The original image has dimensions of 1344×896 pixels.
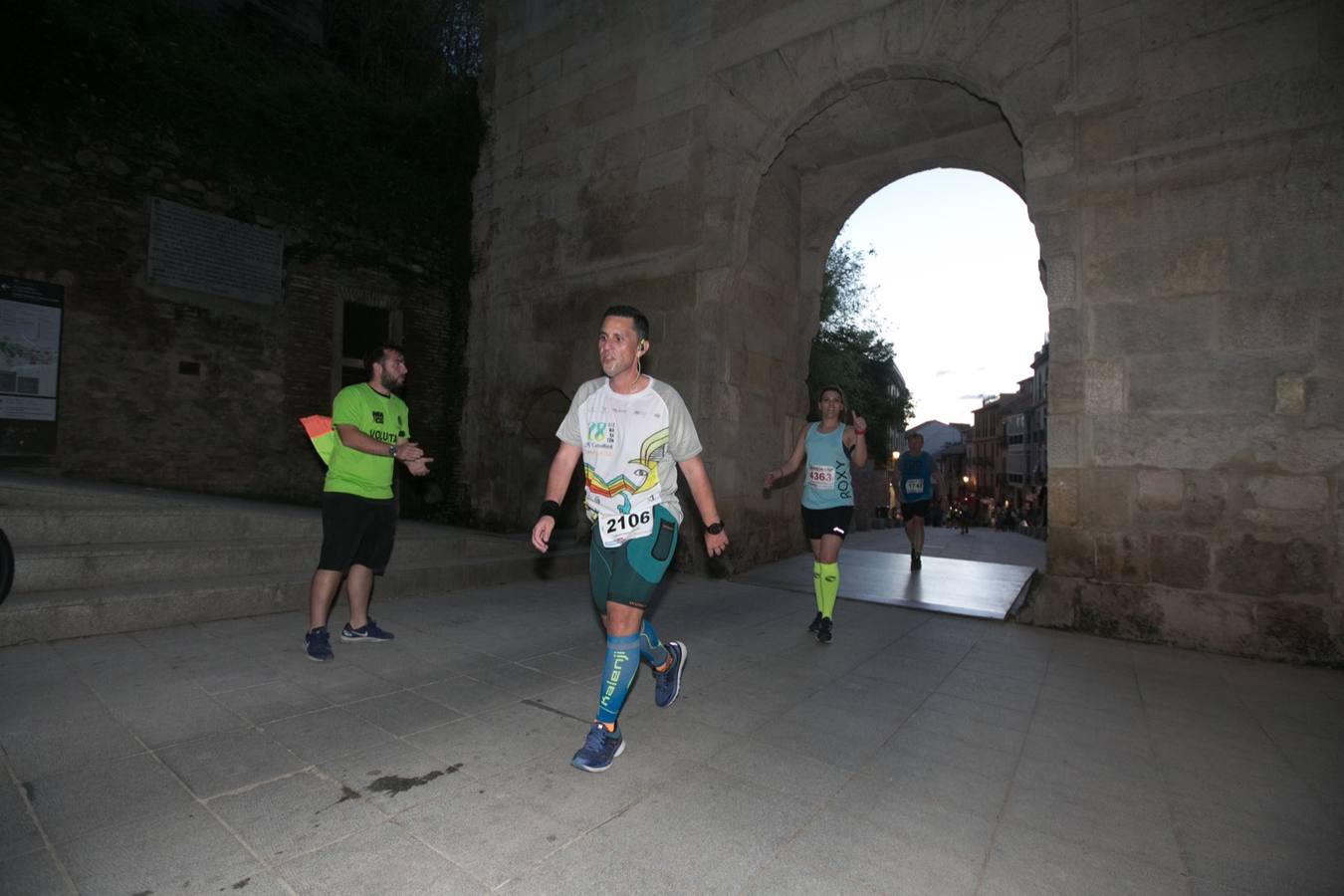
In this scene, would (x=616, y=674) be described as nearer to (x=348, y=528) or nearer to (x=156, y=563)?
(x=348, y=528)

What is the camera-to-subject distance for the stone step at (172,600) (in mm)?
4168

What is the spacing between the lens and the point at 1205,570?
5.13m

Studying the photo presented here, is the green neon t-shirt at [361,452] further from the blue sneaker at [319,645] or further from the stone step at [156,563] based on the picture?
the stone step at [156,563]

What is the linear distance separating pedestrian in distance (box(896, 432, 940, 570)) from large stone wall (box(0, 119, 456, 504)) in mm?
8099

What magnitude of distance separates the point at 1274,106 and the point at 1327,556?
11.3 feet

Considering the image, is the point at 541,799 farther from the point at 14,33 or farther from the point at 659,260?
the point at 14,33

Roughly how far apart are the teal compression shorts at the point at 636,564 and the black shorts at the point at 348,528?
2135 mm

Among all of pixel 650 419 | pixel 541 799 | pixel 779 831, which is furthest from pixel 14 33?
pixel 779 831

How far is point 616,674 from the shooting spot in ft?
9.39

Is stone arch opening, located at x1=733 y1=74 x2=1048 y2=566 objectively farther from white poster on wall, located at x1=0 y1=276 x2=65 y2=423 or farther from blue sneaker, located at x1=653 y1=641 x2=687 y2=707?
white poster on wall, located at x1=0 y1=276 x2=65 y2=423

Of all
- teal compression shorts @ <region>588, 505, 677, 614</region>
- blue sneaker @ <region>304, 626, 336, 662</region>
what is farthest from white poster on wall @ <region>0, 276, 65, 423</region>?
teal compression shorts @ <region>588, 505, 677, 614</region>

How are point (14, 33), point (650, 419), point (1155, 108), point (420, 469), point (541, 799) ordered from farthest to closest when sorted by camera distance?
point (14, 33)
point (1155, 108)
point (420, 469)
point (650, 419)
point (541, 799)

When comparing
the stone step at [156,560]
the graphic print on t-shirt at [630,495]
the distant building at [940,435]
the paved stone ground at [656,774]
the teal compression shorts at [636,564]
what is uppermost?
the distant building at [940,435]

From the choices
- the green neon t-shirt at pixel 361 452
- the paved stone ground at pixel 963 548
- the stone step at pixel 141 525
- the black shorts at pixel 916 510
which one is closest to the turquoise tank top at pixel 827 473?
the green neon t-shirt at pixel 361 452
